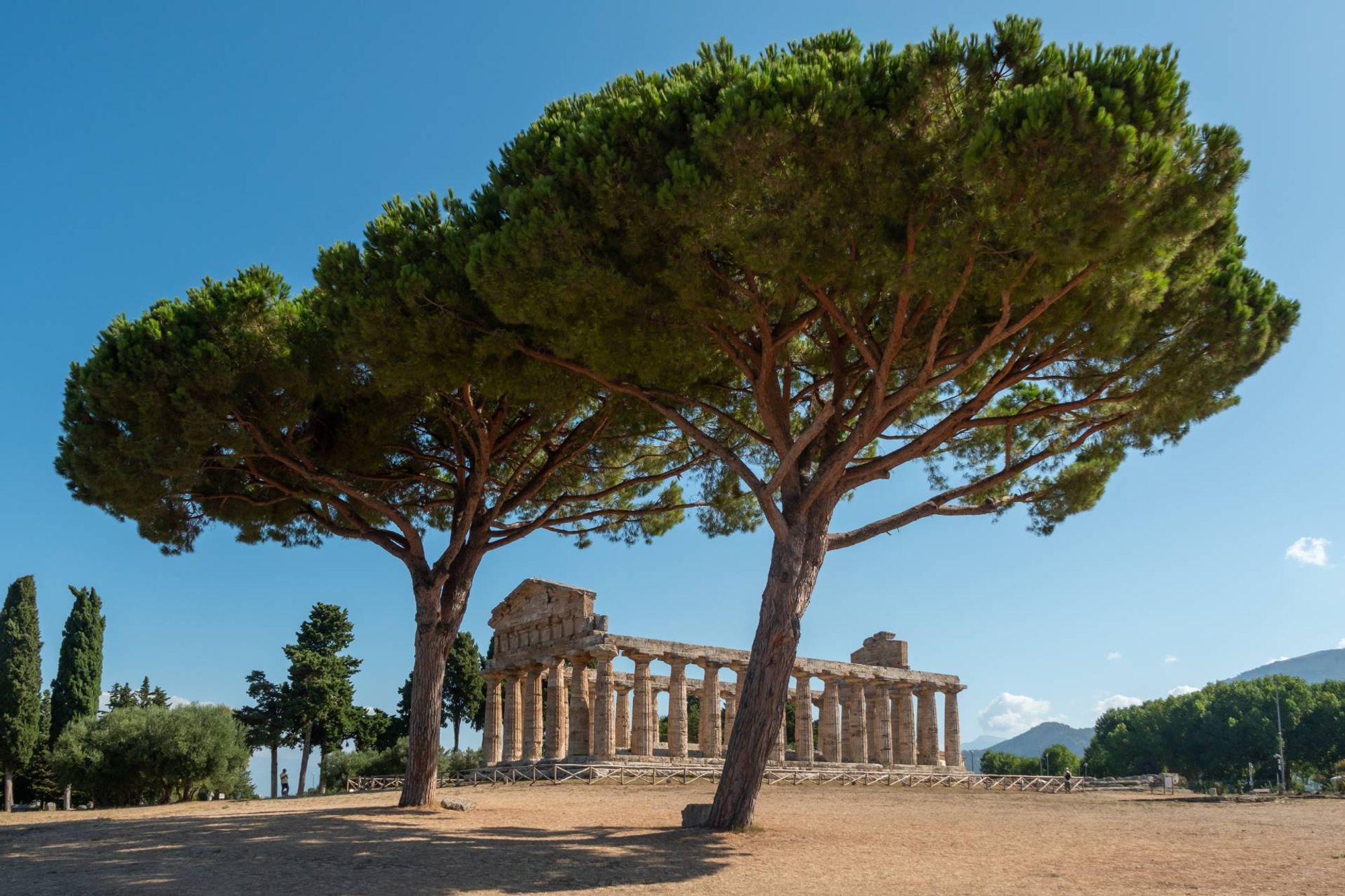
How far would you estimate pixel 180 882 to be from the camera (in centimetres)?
Answer: 1014

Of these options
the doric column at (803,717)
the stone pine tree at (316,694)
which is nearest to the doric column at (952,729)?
the doric column at (803,717)

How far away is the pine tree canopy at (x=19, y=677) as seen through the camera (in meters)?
35.7

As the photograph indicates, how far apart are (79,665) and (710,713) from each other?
24360 millimetres

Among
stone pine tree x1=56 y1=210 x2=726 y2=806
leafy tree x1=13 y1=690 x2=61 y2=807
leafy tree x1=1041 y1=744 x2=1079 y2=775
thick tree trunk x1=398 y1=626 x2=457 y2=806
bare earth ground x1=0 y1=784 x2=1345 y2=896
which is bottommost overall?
leafy tree x1=1041 y1=744 x2=1079 y2=775

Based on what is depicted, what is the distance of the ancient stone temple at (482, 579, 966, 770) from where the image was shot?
3422cm

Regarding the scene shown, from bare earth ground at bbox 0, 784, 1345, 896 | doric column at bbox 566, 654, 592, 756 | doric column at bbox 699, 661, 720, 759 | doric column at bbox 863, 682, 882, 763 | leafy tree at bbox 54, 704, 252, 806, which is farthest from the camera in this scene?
doric column at bbox 863, 682, 882, 763

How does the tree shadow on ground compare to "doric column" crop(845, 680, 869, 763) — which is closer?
A: the tree shadow on ground

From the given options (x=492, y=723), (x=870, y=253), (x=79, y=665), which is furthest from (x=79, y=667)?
(x=870, y=253)

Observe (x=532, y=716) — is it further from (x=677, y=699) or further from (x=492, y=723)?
(x=677, y=699)

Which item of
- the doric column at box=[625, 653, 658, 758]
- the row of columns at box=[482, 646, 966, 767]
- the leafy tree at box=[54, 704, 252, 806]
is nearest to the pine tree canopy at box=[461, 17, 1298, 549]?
A: the row of columns at box=[482, 646, 966, 767]

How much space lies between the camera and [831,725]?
40.9 meters

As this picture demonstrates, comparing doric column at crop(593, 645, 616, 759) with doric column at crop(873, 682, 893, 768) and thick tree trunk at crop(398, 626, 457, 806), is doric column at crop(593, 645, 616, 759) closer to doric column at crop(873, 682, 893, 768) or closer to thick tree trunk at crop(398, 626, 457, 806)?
doric column at crop(873, 682, 893, 768)

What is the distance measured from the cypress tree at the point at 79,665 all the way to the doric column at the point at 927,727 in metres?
33.6

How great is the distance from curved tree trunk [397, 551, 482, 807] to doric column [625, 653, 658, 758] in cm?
1735
